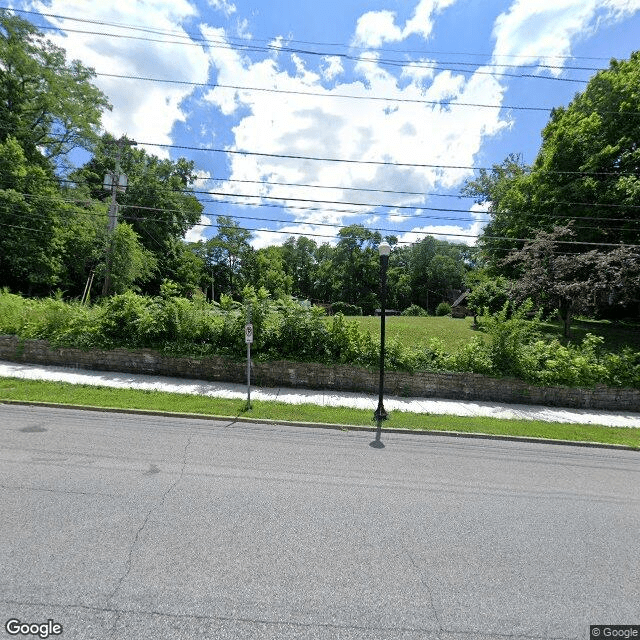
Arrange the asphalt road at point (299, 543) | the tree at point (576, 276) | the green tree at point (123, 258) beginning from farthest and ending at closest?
1. the green tree at point (123, 258)
2. the tree at point (576, 276)
3. the asphalt road at point (299, 543)

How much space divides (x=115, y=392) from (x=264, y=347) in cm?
428

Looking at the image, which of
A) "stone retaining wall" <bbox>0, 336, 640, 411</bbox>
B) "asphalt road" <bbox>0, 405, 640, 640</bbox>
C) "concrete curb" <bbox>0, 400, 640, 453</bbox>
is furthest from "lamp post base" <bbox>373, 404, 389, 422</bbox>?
"stone retaining wall" <bbox>0, 336, 640, 411</bbox>

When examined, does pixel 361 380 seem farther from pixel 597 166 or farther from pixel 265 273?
pixel 265 273

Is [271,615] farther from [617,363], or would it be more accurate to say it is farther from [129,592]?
[617,363]

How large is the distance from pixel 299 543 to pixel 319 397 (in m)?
6.54

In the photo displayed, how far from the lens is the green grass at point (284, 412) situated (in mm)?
7699

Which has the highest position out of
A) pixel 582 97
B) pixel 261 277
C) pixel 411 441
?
pixel 582 97

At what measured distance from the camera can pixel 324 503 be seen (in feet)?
13.5

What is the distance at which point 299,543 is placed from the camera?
129 inches

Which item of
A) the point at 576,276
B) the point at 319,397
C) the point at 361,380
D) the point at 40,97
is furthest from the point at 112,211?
the point at 576,276

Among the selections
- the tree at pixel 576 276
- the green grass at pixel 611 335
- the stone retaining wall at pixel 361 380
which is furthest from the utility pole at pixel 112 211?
the green grass at pixel 611 335

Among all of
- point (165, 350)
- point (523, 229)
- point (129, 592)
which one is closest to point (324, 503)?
point (129, 592)

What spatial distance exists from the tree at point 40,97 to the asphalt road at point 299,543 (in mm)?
24899

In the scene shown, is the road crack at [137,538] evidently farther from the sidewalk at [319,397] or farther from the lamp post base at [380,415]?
the sidewalk at [319,397]
